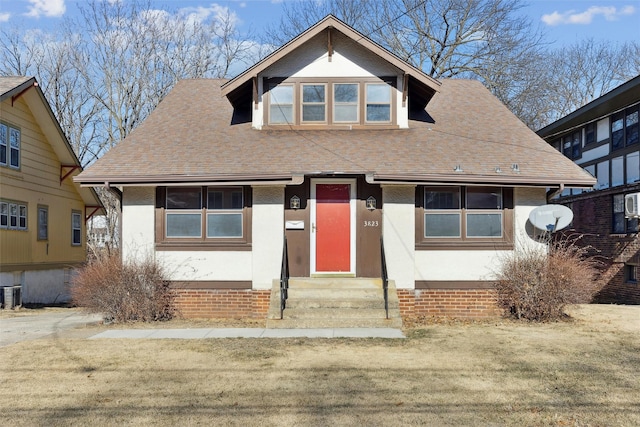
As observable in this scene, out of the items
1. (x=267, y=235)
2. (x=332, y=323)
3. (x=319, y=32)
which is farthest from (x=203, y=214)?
(x=319, y=32)

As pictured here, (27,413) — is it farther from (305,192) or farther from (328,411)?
(305,192)

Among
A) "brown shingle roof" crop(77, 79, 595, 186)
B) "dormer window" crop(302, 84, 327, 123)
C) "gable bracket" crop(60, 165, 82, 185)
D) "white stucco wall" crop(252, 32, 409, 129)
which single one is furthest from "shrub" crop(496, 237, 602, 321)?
"gable bracket" crop(60, 165, 82, 185)

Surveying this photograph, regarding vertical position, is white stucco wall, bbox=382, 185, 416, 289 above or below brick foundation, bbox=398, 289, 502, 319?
above

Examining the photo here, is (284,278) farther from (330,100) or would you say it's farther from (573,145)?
(573,145)

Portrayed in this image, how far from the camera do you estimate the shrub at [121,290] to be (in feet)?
37.6

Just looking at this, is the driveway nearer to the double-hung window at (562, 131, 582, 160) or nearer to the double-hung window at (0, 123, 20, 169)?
the double-hung window at (0, 123, 20, 169)

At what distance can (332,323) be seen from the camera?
10812 millimetres

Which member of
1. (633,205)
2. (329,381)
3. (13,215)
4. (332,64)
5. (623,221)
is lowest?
(329,381)

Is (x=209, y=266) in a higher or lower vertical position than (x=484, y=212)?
lower

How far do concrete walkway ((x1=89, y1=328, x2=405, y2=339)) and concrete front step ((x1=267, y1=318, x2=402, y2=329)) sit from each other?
6.7 inches

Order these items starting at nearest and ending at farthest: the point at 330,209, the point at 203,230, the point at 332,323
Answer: the point at 332,323 < the point at 203,230 < the point at 330,209

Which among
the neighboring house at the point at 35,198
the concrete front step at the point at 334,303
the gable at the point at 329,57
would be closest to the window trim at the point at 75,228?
the neighboring house at the point at 35,198

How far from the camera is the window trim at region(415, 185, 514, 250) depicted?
12352 millimetres

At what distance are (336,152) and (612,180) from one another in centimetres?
1136
